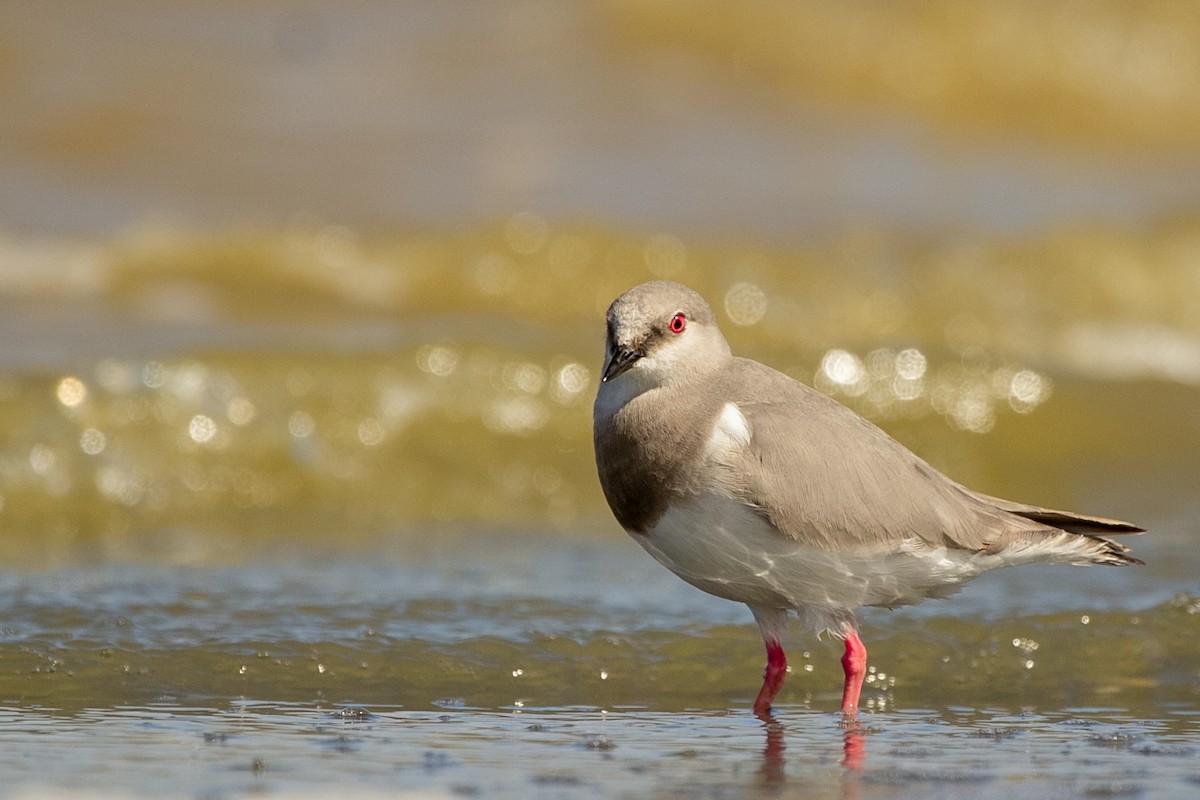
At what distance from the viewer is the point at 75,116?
1689 centimetres

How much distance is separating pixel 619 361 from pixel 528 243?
9.14m

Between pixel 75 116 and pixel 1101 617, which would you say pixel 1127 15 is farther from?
pixel 1101 617

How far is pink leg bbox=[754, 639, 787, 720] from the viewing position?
5.88m

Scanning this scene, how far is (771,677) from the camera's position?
599 centimetres

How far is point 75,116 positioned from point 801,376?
949cm

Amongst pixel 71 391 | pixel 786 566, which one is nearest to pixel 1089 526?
pixel 786 566

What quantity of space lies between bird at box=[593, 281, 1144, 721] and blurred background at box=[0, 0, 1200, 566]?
3230mm

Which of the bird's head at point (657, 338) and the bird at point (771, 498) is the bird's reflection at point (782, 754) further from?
the bird's head at point (657, 338)

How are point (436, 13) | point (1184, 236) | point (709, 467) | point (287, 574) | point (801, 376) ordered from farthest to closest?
1. point (436, 13)
2. point (1184, 236)
3. point (801, 376)
4. point (287, 574)
5. point (709, 467)

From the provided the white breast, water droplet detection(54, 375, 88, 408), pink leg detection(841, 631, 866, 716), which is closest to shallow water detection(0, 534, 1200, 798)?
pink leg detection(841, 631, 866, 716)

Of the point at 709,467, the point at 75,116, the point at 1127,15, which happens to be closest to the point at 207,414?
the point at 709,467

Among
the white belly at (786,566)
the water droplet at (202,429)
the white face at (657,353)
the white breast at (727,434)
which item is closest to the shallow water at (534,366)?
the water droplet at (202,429)

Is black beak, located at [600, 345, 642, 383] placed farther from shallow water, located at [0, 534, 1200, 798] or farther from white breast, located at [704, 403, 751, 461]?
shallow water, located at [0, 534, 1200, 798]

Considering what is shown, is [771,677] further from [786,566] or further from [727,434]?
[727,434]
